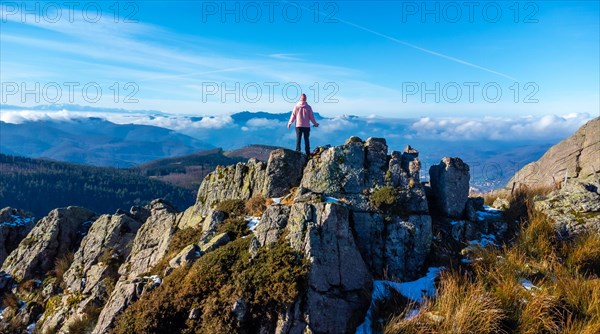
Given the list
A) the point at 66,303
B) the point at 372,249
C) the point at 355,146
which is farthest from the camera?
the point at 66,303

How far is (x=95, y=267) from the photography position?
59.8 ft

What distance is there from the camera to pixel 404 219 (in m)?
13.0

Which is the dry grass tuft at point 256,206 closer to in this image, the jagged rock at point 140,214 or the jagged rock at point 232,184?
the jagged rock at point 232,184

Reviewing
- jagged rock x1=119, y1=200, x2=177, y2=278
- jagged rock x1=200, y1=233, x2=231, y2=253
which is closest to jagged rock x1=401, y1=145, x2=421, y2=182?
jagged rock x1=200, y1=233, x2=231, y2=253

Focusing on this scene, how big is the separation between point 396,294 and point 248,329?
4.46 meters

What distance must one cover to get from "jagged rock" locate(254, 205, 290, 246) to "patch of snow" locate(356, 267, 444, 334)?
3.44 metres

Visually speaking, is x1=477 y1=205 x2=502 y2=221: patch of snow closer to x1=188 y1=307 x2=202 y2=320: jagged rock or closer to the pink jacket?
the pink jacket

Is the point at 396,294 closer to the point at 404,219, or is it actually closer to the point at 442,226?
the point at 404,219

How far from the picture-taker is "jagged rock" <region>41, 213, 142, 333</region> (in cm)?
1536

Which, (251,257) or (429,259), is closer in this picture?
(251,257)

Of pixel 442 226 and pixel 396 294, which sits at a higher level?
pixel 442 226

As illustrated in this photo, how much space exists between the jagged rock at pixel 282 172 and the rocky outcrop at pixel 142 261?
5116mm

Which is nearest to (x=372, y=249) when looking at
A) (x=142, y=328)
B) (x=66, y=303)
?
(x=142, y=328)

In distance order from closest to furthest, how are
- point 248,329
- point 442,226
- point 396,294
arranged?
point 248,329, point 396,294, point 442,226
